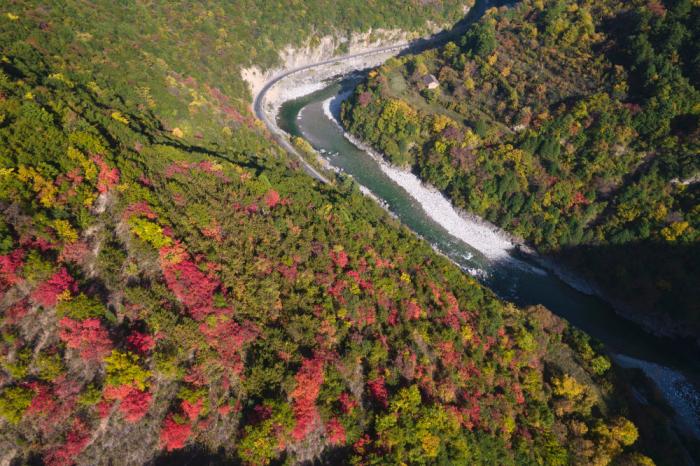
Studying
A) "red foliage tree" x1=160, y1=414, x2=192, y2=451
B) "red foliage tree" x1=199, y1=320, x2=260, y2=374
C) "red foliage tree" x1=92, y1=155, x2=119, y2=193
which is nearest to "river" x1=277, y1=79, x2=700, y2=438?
"red foliage tree" x1=199, y1=320, x2=260, y2=374

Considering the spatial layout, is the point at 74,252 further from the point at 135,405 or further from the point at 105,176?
the point at 135,405

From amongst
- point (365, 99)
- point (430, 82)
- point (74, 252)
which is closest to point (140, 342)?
point (74, 252)

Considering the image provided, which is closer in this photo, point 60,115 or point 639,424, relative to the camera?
point 60,115

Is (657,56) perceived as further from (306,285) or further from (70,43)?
(70,43)

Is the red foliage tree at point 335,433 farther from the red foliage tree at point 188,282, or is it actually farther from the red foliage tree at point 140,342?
the red foliage tree at point 140,342

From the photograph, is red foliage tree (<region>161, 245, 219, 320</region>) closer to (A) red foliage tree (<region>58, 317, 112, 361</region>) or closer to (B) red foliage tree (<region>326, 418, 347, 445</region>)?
(A) red foliage tree (<region>58, 317, 112, 361</region>)

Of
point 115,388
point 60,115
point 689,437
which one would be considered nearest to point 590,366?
point 689,437
